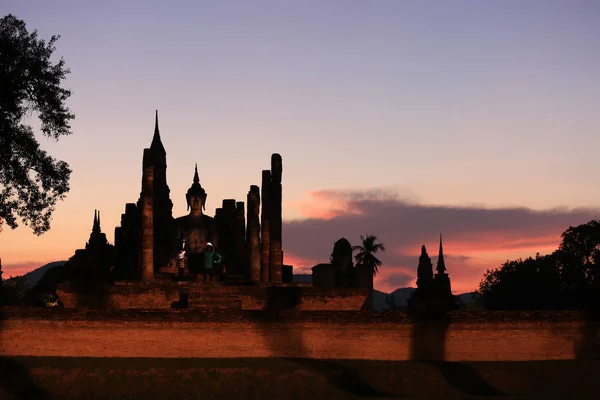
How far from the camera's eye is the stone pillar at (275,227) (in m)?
39.1

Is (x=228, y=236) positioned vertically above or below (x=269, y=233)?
above

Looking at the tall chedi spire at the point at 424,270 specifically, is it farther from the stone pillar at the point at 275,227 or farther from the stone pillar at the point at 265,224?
the stone pillar at the point at 275,227

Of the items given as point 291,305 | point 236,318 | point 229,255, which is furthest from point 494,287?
point 236,318

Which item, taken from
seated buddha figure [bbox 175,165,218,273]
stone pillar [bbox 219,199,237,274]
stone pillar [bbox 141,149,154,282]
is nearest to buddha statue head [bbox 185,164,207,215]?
seated buddha figure [bbox 175,165,218,273]

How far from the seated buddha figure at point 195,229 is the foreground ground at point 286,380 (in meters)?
19.0

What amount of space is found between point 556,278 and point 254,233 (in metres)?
34.0

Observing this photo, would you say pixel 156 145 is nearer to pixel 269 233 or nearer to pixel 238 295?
pixel 269 233

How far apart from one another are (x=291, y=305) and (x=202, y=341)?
5476mm

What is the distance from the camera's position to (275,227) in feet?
129

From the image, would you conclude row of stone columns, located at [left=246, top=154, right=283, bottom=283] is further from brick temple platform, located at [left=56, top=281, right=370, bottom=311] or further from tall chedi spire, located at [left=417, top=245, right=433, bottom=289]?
tall chedi spire, located at [left=417, top=245, right=433, bottom=289]

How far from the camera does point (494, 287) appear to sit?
70.6 m

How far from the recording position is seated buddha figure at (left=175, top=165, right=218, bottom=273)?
46.2 m

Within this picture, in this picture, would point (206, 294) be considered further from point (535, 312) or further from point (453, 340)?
point (535, 312)

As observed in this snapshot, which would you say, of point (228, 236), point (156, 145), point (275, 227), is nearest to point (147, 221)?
point (275, 227)
